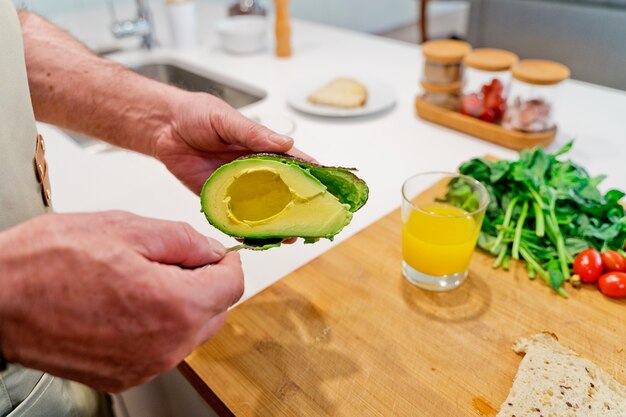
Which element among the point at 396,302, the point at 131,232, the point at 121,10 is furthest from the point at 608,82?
the point at 121,10

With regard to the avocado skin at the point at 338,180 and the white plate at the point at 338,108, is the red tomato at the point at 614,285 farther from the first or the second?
the white plate at the point at 338,108

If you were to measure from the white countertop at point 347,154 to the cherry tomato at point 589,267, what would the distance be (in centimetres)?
34

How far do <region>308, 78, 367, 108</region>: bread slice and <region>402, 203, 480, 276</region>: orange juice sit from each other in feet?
2.31

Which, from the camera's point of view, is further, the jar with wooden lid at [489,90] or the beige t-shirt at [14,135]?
the jar with wooden lid at [489,90]

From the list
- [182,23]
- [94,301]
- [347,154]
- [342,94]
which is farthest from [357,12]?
[94,301]

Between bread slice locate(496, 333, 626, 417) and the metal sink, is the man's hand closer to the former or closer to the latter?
bread slice locate(496, 333, 626, 417)

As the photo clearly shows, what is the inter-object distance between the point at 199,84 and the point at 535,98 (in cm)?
123

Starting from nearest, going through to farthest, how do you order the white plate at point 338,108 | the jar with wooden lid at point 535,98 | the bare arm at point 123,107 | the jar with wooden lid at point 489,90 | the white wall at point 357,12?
1. the bare arm at point 123,107
2. the jar with wooden lid at point 535,98
3. the jar with wooden lid at point 489,90
4. the white plate at point 338,108
5. the white wall at point 357,12

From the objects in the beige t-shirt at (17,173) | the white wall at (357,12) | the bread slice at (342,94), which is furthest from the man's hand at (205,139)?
the white wall at (357,12)

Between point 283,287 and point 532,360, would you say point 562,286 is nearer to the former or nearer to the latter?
point 532,360

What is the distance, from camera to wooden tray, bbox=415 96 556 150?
51.6 inches

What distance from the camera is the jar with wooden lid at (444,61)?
1428mm

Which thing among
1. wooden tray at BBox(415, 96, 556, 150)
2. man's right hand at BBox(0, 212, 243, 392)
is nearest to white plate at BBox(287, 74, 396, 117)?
wooden tray at BBox(415, 96, 556, 150)

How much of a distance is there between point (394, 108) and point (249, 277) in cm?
86
